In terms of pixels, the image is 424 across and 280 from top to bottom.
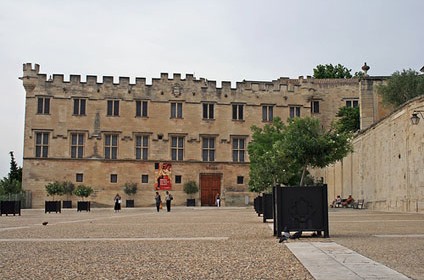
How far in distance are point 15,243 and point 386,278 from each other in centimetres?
777

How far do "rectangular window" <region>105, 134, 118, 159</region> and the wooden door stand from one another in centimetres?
840

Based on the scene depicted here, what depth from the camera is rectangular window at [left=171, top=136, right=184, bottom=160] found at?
176 feet

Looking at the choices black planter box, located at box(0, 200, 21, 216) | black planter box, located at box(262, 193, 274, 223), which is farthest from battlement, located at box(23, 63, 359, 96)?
black planter box, located at box(262, 193, 274, 223)

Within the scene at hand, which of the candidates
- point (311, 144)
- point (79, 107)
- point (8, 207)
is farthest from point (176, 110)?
point (311, 144)

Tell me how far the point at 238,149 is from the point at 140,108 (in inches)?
400

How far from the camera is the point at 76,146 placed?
171 feet

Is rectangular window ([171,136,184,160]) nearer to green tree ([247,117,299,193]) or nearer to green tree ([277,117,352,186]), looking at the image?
green tree ([247,117,299,193])

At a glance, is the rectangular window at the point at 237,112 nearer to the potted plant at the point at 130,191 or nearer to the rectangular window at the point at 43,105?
the potted plant at the point at 130,191

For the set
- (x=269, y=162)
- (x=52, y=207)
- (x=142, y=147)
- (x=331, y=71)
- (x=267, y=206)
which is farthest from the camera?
(x=331, y=71)

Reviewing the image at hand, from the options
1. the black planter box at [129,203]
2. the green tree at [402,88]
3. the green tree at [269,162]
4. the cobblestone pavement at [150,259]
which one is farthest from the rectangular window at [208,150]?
the cobblestone pavement at [150,259]

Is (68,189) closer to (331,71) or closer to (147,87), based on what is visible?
(147,87)

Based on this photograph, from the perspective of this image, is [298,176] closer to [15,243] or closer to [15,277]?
[15,243]

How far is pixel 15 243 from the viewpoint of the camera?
1116 cm

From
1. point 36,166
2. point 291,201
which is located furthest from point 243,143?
point 291,201
